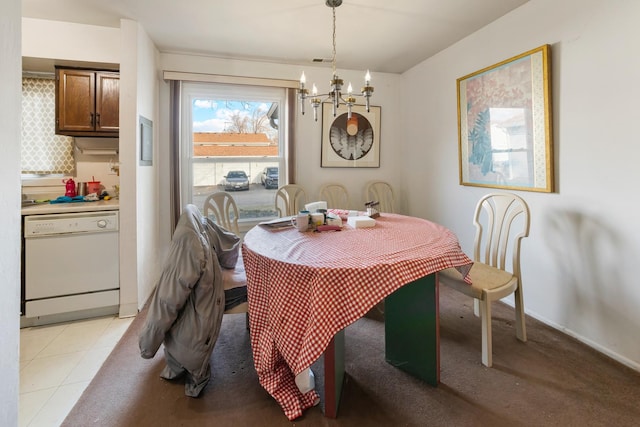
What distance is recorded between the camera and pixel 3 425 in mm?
865

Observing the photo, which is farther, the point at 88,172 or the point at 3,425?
the point at 88,172

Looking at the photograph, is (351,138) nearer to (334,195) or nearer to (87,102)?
(334,195)

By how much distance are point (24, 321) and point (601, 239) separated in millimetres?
4154

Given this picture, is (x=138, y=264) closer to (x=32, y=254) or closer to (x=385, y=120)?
(x=32, y=254)

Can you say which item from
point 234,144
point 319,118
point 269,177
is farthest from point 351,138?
point 234,144

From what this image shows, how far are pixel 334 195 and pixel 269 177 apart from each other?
0.82m

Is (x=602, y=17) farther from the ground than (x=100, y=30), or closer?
closer

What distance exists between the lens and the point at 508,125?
2.50 m

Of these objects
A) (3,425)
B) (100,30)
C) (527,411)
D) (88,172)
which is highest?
(100,30)

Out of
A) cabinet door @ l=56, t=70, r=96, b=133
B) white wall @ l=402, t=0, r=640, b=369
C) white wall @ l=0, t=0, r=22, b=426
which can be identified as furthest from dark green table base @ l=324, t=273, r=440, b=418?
cabinet door @ l=56, t=70, r=96, b=133

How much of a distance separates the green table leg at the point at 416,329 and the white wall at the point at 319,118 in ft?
7.20

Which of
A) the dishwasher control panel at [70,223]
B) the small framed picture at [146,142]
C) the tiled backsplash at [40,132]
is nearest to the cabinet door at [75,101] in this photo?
the tiled backsplash at [40,132]

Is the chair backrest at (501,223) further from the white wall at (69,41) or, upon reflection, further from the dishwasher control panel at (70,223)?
the white wall at (69,41)

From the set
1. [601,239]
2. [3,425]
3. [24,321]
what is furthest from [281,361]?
[24,321]
